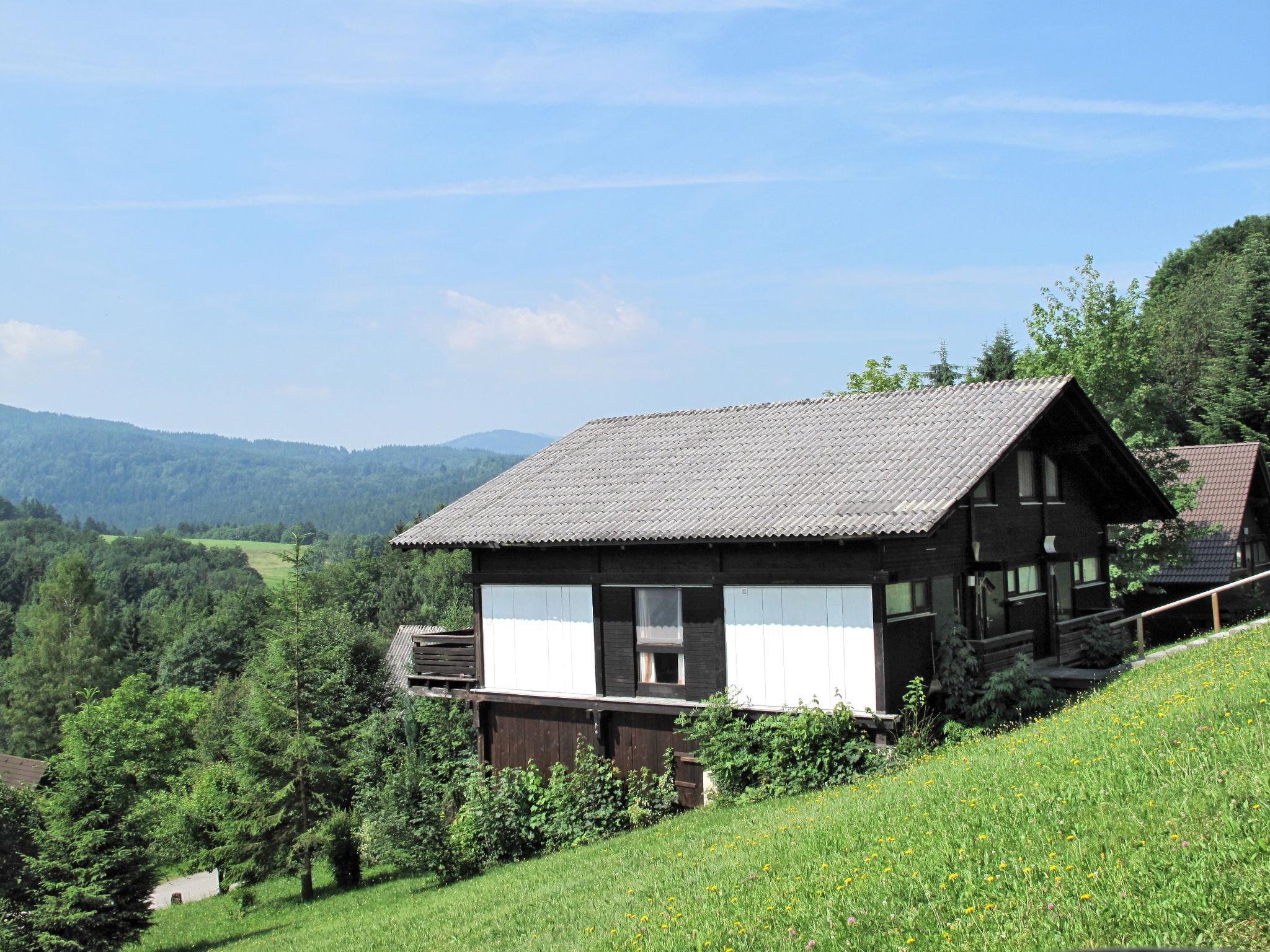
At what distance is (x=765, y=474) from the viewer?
2028cm

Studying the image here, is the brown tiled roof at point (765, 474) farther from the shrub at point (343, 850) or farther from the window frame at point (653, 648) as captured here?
the shrub at point (343, 850)

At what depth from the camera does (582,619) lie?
822 inches

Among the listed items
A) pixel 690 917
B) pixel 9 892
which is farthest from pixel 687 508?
pixel 9 892

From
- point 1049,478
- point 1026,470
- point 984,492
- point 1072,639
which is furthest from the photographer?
point 1049,478

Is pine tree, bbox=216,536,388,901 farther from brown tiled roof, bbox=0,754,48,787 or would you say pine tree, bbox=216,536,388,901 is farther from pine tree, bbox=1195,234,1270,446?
pine tree, bbox=1195,234,1270,446

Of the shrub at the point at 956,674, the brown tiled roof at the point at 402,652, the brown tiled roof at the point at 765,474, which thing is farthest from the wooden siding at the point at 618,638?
the brown tiled roof at the point at 402,652

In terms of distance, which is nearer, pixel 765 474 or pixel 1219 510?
pixel 765 474

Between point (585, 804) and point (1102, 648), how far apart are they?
37.6 feet

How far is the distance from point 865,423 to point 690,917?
13.9 m

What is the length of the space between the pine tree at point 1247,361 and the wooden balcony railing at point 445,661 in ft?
111

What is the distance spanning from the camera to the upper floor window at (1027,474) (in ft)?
71.4

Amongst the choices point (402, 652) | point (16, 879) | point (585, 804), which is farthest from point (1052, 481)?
point (402, 652)

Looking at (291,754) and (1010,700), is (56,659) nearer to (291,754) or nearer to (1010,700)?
(291,754)

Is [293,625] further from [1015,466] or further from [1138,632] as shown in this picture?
[1138,632]
